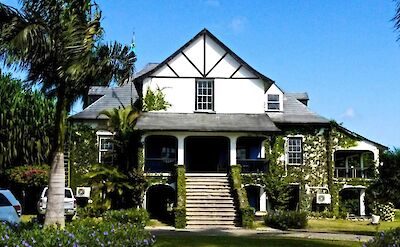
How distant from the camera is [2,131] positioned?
34375mm

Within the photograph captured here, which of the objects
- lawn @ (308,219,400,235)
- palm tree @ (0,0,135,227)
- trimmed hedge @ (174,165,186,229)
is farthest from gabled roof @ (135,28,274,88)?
palm tree @ (0,0,135,227)

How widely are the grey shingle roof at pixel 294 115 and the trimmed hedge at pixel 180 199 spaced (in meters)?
7.14

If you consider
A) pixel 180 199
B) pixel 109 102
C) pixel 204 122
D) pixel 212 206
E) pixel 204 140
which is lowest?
pixel 212 206

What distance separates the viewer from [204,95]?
32500 mm

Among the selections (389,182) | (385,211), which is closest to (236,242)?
(389,182)

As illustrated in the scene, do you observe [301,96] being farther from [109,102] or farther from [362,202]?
[109,102]

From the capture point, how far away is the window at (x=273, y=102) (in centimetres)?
3484

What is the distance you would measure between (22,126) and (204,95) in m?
11.4

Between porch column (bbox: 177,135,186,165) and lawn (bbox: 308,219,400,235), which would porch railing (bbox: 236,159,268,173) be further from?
lawn (bbox: 308,219,400,235)

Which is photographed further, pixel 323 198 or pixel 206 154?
pixel 206 154

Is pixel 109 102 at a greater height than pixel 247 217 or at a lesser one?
greater

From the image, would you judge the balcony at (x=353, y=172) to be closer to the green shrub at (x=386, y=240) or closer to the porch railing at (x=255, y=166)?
the porch railing at (x=255, y=166)

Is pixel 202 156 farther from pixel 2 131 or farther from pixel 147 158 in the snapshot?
pixel 2 131

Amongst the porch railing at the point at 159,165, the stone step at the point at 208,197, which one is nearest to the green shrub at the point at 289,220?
the stone step at the point at 208,197
